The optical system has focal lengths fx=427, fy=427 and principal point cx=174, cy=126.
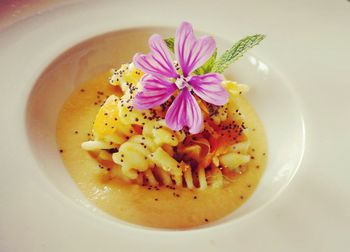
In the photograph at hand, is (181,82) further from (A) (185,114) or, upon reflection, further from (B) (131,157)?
(B) (131,157)

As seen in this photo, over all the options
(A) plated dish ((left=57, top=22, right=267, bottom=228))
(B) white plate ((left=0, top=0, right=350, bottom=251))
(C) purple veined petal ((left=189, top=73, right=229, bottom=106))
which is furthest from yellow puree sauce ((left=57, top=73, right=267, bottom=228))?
(C) purple veined petal ((left=189, top=73, right=229, bottom=106))

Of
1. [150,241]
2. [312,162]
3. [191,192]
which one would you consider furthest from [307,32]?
[150,241]

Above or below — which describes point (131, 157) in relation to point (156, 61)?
below

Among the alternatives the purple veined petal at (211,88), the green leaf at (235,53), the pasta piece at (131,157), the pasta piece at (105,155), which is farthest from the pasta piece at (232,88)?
the pasta piece at (105,155)

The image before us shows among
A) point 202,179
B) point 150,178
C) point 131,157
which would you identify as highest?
point 131,157

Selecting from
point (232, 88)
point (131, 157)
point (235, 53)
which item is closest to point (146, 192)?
point (131, 157)

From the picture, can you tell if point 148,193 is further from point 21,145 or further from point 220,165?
point 21,145

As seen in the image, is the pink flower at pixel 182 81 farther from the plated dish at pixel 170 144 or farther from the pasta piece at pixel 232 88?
the pasta piece at pixel 232 88
